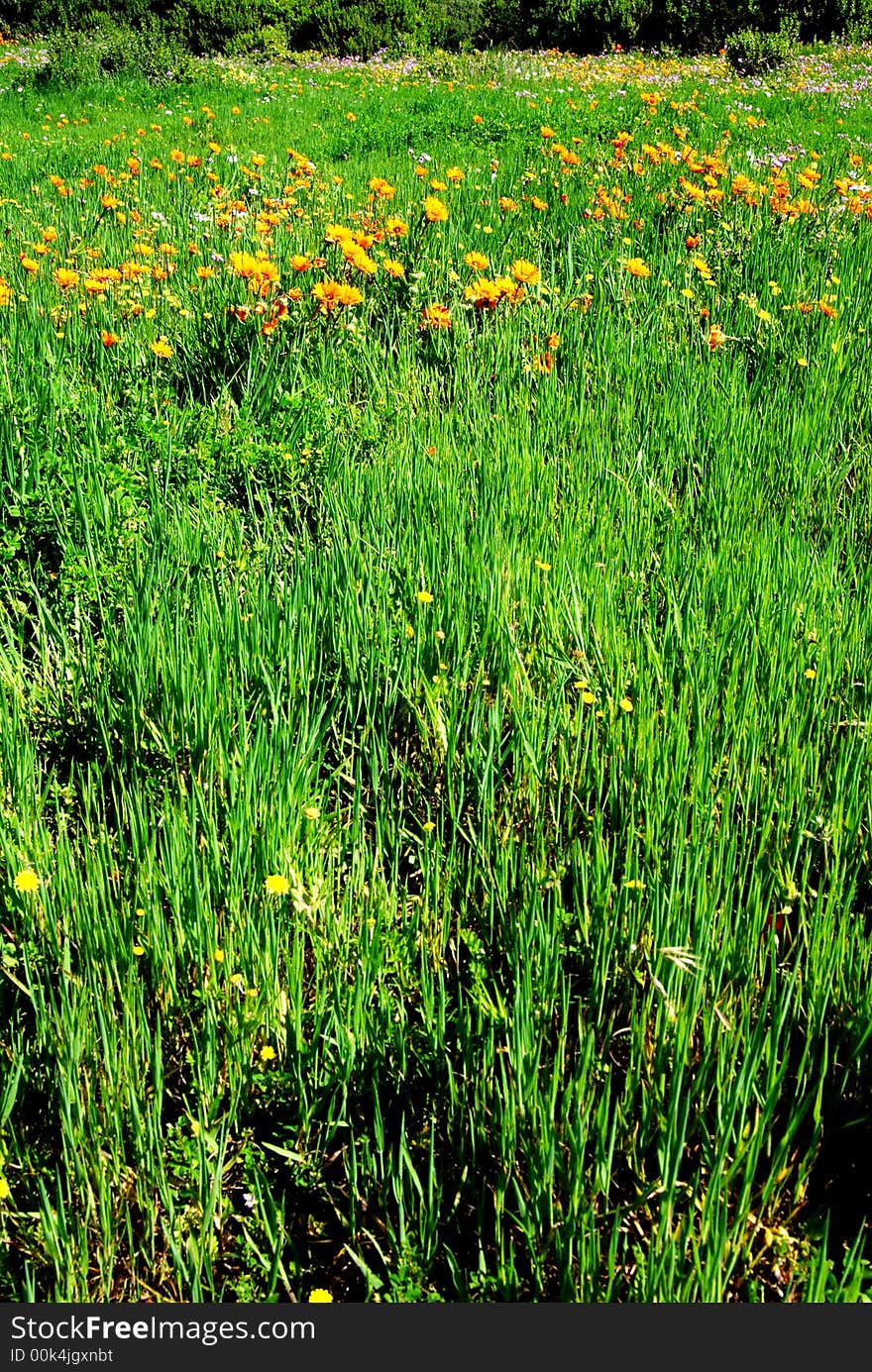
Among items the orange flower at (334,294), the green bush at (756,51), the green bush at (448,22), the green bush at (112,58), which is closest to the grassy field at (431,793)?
the orange flower at (334,294)

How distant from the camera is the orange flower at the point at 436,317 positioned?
11.2 ft

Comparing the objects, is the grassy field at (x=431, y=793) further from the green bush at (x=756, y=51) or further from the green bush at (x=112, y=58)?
the green bush at (x=756, y=51)

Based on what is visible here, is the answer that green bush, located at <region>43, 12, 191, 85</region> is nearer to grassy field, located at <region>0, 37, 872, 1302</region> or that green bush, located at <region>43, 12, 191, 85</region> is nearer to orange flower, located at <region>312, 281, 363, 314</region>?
grassy field, located at <region>0, 37, 872, 1302</region>

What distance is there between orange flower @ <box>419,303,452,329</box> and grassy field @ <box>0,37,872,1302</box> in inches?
1.8

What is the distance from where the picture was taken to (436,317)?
3.42 m

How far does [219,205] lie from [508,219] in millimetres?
1500

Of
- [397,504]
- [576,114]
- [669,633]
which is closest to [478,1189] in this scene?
[669,633]

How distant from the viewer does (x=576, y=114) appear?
841cm

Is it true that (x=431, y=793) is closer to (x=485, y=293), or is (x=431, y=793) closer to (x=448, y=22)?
(x=485, y=293)

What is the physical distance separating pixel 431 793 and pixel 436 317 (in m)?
2.16

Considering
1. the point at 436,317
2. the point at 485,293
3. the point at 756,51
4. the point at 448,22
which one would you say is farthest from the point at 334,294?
the point at 448,22

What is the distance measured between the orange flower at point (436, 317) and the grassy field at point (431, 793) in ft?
0.15

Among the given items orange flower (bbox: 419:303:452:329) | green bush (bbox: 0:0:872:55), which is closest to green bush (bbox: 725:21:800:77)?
green bush (bbox: 0:0:872:55)

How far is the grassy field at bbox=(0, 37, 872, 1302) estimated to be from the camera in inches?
47.0
